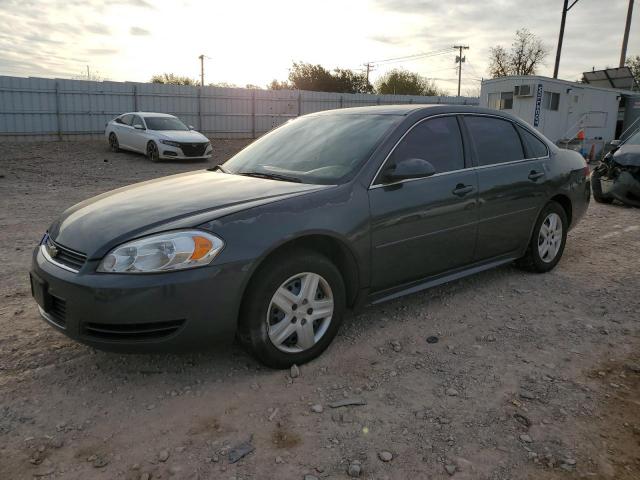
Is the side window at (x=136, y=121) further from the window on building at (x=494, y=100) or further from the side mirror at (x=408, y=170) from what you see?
the side mirror at (x=408, y=170)

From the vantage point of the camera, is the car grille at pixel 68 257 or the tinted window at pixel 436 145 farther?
the tinted window at pixel 436 145

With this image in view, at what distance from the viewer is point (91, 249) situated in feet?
9.27

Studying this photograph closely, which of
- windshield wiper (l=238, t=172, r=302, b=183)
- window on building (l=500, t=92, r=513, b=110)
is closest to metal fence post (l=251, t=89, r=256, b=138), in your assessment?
window on building (l=500, t=92, r=513, b=110)

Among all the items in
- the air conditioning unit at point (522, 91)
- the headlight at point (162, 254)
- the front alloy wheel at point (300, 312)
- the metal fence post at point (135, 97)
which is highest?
the air conditioning unit at point (522, 91)

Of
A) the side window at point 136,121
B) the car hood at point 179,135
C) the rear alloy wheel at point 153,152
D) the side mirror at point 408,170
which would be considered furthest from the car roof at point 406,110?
the side window at point 136,121

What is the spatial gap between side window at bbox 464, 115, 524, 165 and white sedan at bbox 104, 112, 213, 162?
1238 centimetres

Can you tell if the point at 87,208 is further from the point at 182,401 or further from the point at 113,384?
the point at 182,401

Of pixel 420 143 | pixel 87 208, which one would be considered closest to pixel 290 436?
pixel 87 208

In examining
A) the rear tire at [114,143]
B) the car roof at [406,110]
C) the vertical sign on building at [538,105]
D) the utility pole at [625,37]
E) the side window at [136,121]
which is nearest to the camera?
the car roof at [406,110]

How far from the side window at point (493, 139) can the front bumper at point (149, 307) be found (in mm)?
2459

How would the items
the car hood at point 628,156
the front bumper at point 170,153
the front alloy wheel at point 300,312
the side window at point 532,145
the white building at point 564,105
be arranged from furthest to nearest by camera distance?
the white building at point 564,105 → the front bumper at point 170,153 → the car hood at point 628,156 → the side window at point 532,145 → the front alloy wheel at point 300,312

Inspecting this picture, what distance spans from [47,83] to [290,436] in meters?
20.4

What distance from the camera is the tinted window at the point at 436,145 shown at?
148 inches

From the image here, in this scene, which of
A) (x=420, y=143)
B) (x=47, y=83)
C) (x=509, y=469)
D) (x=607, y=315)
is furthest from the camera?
(x=47, y=83)
